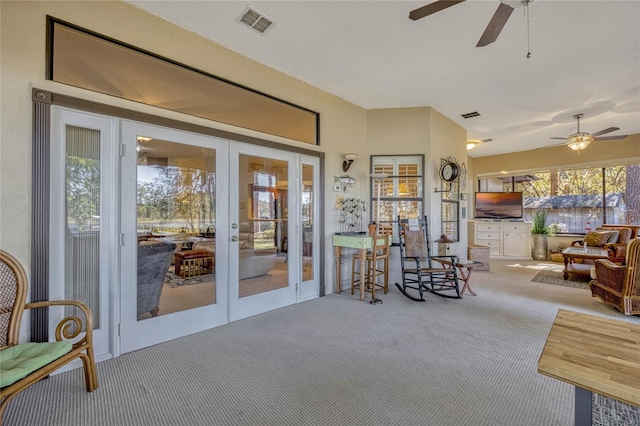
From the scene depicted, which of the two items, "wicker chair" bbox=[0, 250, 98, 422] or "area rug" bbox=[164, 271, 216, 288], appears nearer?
"wicker chair" bbox=[0, 250, 98, 422]

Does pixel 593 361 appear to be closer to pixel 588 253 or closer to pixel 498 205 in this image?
pixel 588 253

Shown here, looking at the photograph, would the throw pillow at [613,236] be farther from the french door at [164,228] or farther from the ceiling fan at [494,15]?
the french door at [164,228]

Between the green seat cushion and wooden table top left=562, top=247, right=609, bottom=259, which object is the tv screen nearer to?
wooden table top left=562, top=247, right=609, bottom=259

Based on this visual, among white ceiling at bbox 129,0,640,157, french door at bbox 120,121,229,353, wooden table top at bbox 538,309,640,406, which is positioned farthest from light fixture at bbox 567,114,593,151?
french door at bbox 120,121,229,353

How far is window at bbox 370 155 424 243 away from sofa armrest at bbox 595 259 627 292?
7.81ft

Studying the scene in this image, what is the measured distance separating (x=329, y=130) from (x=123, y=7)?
107 inches

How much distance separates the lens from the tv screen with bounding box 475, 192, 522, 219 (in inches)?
307

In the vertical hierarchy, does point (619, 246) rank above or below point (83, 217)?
below

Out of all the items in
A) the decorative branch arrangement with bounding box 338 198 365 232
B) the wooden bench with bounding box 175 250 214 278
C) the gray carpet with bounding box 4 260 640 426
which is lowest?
the gray carpet with bounding box 4 260 640 426

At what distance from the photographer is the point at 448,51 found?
328 centimetres

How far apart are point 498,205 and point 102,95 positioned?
868 centimetres

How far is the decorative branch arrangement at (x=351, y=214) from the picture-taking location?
15.3ft

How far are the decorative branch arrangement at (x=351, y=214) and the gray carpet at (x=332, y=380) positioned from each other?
5.39 ft

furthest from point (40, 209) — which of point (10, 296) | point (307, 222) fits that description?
point (307, 222)
